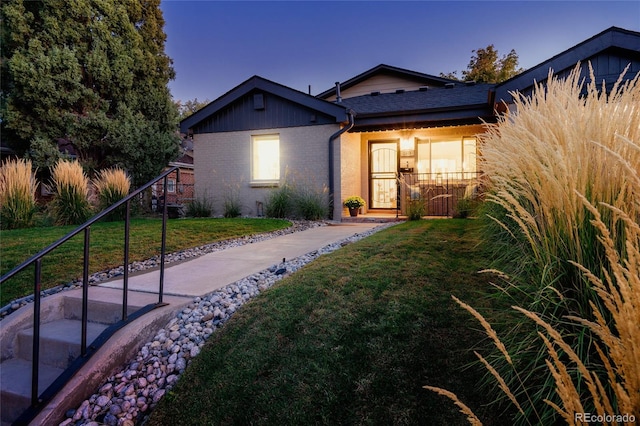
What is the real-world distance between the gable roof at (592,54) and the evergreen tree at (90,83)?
40.4 ft

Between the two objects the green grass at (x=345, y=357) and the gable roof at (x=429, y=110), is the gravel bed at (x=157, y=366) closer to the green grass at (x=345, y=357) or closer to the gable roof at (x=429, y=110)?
the green grass at (x=345, y=357)

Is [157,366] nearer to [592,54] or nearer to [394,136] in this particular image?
[592,54]

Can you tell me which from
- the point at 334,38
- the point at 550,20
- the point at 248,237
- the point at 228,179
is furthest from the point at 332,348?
the point at 334,38

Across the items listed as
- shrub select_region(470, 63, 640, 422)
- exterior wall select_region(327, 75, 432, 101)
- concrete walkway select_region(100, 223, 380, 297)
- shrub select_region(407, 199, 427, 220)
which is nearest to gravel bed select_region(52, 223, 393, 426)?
concrete walkway select_region(100, 223, 380, 297)

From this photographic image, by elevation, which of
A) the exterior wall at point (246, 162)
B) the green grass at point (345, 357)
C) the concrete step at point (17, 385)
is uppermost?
the exterior wall at point (246, 162)

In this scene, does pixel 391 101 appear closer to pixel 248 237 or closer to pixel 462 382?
pixel 248 237

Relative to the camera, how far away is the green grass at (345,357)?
1520 millimetres

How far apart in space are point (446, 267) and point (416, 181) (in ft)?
23.1

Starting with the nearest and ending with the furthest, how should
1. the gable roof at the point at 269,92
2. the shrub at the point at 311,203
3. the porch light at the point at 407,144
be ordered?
1. the shrub at the point at 311,203
2. the gable roof at the point at 269,92
3. the porch light at the point at 407,144

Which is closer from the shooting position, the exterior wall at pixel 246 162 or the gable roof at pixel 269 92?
the gable roof at pixel 269 92

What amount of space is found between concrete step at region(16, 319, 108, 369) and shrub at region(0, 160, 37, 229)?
16.7ft

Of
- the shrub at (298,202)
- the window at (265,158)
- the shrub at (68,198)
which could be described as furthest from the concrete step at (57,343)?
A: the window at (265,158)

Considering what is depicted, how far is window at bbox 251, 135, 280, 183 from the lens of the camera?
34.1 ft

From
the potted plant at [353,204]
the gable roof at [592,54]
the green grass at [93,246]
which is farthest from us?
the potted plant at [353,204]
